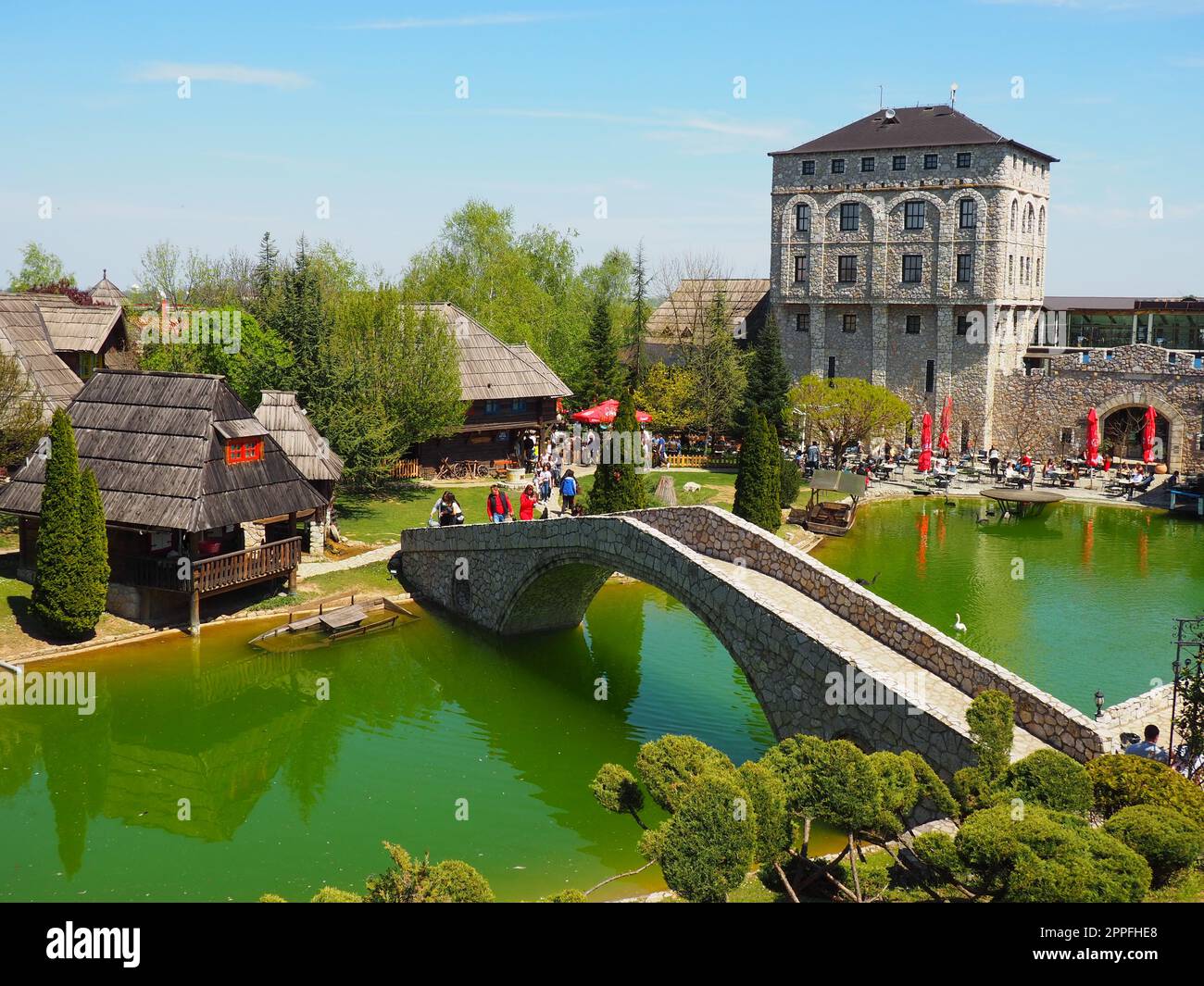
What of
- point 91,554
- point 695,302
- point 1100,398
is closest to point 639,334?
point 695,302

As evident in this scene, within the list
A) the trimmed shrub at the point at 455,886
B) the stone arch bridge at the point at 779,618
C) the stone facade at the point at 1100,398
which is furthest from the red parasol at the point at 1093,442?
the trimmed shrub at the point at 455,886

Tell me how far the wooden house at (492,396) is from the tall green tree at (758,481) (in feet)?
37.6

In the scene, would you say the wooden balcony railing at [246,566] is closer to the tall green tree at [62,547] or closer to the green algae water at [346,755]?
the green algae water at [346,755]

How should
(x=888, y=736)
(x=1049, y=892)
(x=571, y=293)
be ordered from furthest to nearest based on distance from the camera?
(x=571, y=293) → (x=888, y=736) → (x=1049, y=892)

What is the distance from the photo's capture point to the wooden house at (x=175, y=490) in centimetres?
2661

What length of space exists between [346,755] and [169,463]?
30.1 ft

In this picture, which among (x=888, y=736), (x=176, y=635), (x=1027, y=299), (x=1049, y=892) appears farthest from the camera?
(x=1027, y=299)

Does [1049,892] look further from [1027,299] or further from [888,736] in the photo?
[1027,299]

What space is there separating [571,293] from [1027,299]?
2995cm

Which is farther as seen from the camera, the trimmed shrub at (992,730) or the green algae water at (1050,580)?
the green algae water at (1050,580)

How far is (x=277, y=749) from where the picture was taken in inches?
870
